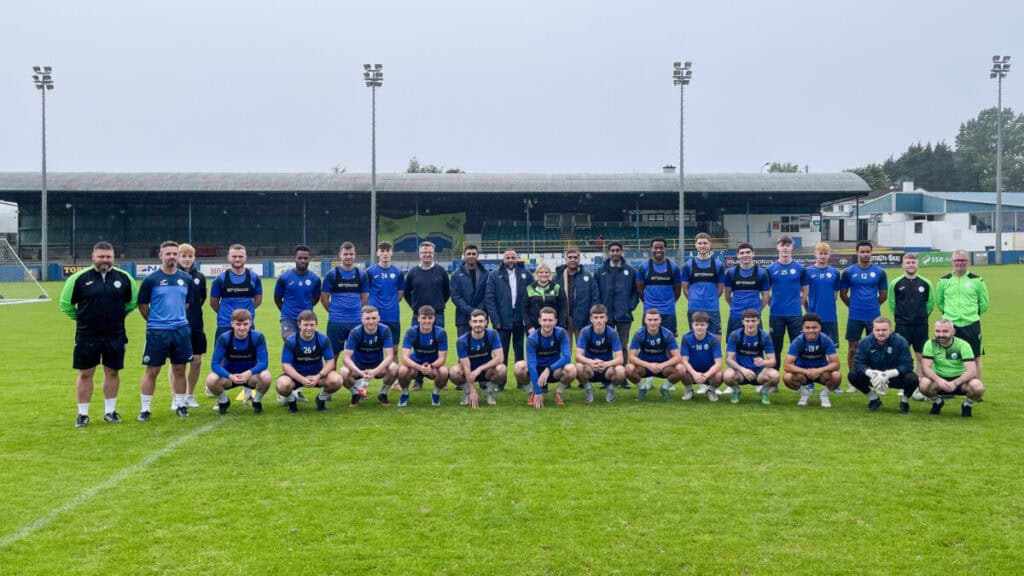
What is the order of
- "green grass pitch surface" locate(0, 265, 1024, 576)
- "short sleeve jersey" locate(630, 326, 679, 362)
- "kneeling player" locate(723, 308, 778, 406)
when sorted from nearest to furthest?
"green grass pitch surface" locate(0, 265, 1024, 576) → "kneeling player" locate(723, 308, 778, 406) → "short sleeve jersey" locate(630, 326, 679, 362)

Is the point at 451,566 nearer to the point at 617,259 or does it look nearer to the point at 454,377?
the point at 454,377

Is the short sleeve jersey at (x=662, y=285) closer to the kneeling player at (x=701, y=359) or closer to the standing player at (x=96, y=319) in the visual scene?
the kneeling player at (x=701, y=359)

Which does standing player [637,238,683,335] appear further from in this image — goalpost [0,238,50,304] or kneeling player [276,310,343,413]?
goalpost [0,238,50,304]

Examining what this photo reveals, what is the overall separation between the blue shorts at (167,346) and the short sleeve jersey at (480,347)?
283 cm

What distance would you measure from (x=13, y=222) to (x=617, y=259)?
65458 mm

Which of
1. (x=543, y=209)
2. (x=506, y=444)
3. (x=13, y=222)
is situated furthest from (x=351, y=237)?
(x=506, y=444)

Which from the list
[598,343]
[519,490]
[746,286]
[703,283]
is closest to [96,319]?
[519,490]

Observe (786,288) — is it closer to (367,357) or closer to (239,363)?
(367,357)

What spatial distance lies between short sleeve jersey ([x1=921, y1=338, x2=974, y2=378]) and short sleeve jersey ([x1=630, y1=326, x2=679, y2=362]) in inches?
102

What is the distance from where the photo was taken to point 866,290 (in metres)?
9.81

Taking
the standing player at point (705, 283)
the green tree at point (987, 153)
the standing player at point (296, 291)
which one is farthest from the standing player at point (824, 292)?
the green tree at point (987, 153)

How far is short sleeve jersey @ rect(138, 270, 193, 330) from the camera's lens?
26.8ft

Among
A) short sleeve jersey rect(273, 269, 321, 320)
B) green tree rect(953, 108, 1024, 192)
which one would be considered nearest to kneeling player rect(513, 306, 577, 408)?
short sleeve jersey rect(273, 269, 321, 320)

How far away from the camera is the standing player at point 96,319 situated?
7684 millimetres
